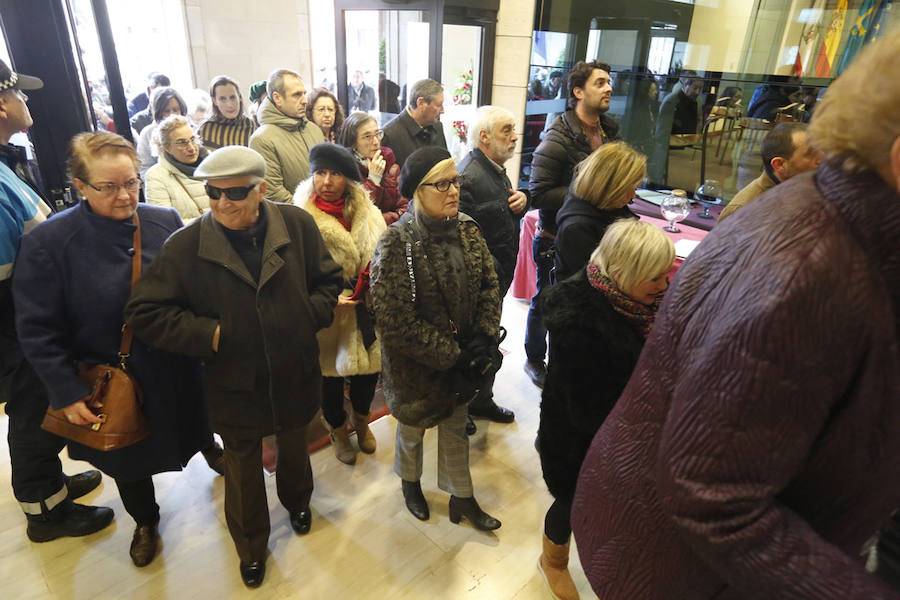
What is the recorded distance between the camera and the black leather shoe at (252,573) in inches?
81.2

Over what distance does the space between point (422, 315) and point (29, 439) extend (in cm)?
165

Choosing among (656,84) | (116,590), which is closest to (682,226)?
(656,84)

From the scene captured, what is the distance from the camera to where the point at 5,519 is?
2.36 metres

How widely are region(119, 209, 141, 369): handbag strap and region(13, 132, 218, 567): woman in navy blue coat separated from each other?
0.01 meters

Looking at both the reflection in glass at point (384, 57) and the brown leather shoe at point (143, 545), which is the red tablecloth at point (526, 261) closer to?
the reflection in glass at point (384, 57)

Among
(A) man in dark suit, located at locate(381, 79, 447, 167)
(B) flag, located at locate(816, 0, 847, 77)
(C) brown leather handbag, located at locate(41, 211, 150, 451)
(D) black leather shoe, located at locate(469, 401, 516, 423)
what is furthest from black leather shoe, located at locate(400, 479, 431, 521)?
(B) flag, located at locate(816, 0, 847, 77)

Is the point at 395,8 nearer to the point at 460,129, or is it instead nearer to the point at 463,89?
the point at 463,89

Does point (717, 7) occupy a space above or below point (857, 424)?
above

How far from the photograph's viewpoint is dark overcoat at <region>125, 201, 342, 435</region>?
1700mm

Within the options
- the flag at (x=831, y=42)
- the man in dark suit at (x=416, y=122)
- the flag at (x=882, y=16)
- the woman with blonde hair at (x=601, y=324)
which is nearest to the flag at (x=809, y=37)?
the flag at (x=831, y=42)

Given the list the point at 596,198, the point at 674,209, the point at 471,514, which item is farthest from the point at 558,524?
the point at 674,209

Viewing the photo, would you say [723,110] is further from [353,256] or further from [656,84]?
[353,256]

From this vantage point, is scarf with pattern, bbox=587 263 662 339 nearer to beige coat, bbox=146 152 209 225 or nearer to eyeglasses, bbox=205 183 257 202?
eyeglasses, bbox=205 183 257 202

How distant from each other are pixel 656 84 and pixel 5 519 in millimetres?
5466
